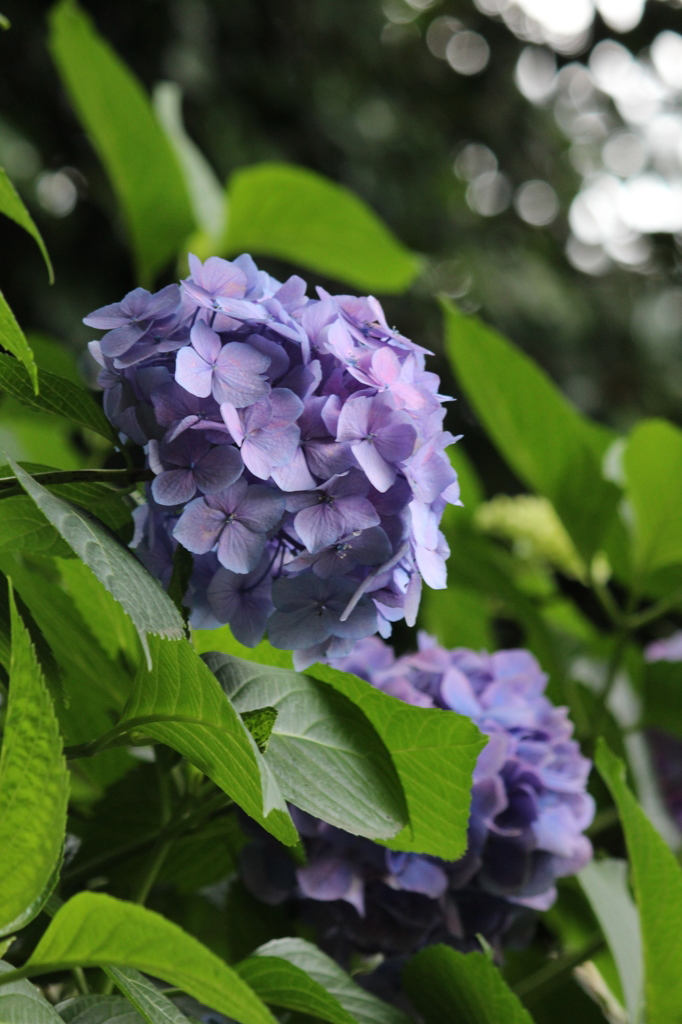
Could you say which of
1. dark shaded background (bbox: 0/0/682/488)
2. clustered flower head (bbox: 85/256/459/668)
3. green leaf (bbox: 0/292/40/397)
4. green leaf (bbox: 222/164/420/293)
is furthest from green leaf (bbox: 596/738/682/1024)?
dark shaded background (bbox: 0/0/682/488)

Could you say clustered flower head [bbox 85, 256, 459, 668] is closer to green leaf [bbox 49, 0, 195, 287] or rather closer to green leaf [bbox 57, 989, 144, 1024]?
green leaf [bbox 57, 989, 144, 1024]

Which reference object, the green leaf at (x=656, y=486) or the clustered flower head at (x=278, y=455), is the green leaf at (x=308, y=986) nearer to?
the clustered flower head at (x=278, y=455)

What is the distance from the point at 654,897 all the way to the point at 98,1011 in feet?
0.70

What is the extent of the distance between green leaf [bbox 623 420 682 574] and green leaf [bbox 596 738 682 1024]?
0.87ft

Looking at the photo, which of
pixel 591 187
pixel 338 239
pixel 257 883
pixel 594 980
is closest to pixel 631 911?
pixel 594 980

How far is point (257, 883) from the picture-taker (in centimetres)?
39

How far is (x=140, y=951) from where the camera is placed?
203 mm

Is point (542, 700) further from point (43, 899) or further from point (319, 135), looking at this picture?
point (319, 135)

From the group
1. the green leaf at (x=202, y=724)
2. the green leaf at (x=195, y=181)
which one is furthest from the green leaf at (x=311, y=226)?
the green leaf at (x=202, y=724)

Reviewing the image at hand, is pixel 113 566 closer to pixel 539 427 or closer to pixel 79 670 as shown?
pixel 79 670

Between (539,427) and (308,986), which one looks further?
(539,427)

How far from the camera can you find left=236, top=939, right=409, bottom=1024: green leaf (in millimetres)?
282

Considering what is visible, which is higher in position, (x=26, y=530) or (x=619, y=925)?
(x=26, y=530)

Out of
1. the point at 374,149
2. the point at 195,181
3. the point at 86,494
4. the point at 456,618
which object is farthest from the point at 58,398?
the point at 374,149
